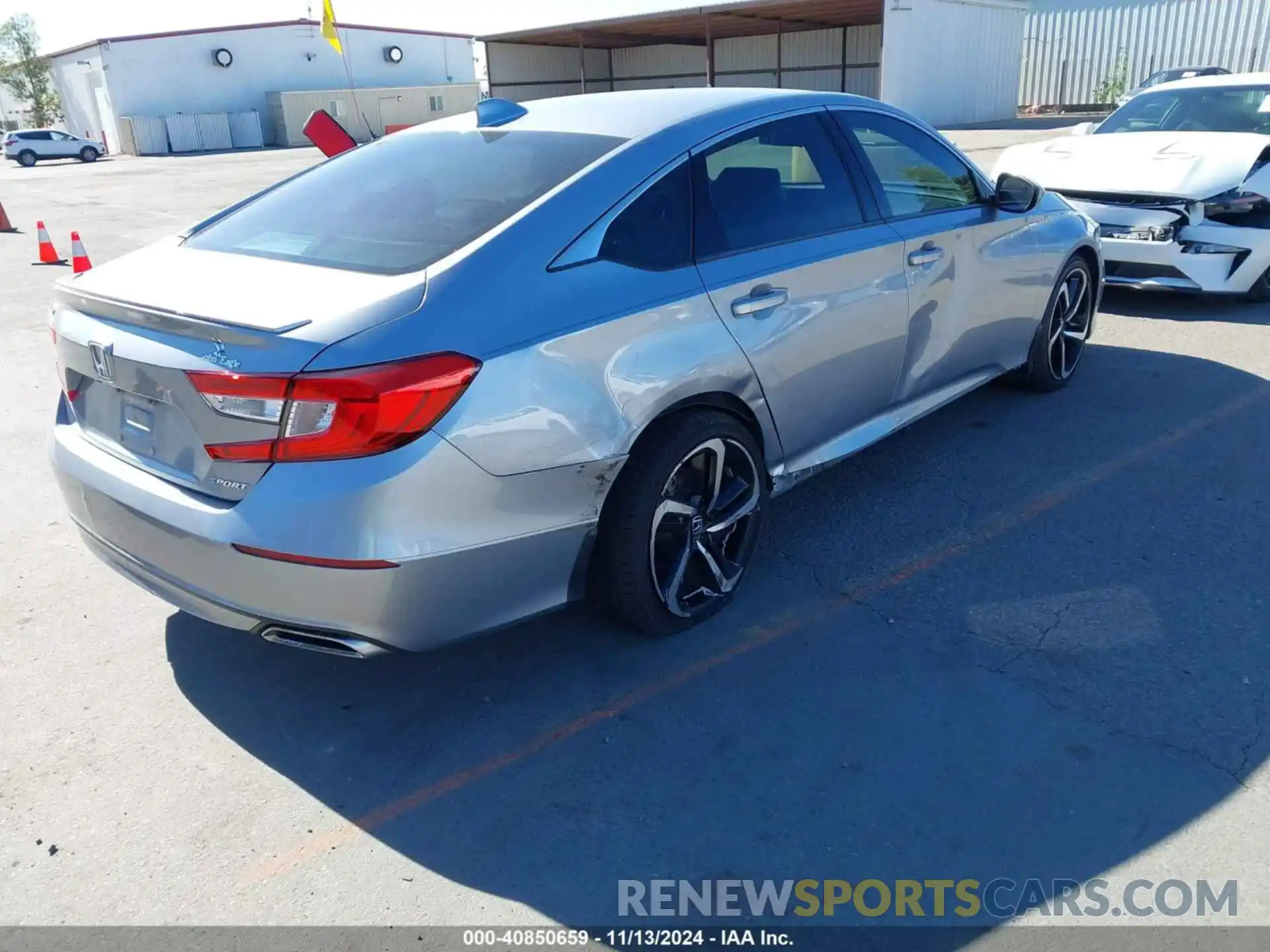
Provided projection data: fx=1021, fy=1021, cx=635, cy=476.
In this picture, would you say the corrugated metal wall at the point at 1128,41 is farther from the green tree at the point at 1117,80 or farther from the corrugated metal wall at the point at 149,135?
the corrugated metal wall at the point at 149,135

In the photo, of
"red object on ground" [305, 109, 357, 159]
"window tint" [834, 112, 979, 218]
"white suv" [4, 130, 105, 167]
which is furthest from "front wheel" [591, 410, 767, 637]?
"white suv" [4, 130, 105, 167]

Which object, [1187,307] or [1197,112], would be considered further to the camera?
[1197,112]

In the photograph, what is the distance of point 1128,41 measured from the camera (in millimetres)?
29312

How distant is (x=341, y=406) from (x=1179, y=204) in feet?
21.4

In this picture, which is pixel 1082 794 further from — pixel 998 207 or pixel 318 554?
pixel 998 207

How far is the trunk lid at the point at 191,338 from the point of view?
2.56 m

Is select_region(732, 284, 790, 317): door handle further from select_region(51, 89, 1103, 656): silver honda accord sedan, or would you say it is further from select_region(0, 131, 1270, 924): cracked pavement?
select_region(0, 131, 1270, 924): cracked pavement

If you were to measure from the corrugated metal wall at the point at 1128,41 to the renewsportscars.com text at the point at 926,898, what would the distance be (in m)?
30.6

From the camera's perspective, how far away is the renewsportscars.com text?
2.34 m

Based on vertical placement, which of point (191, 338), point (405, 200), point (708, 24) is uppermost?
point (708, 24)

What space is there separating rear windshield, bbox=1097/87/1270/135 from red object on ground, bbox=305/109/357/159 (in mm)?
6162

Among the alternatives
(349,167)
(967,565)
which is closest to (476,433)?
(349,167)

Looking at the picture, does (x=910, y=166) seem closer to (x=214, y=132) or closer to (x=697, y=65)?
(x=697, y=65)

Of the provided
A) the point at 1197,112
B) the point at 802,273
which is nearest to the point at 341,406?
the point at 802,273
